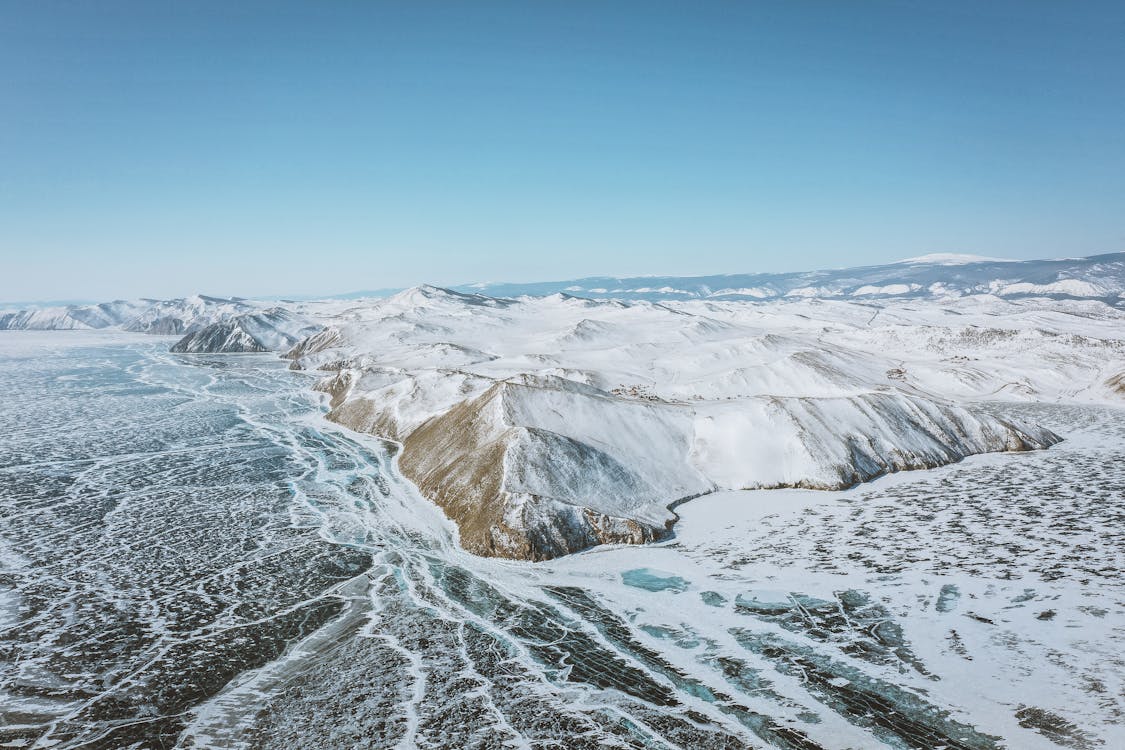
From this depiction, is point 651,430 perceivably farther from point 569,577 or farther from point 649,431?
point 569,577

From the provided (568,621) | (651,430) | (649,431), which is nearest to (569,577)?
(568,621)

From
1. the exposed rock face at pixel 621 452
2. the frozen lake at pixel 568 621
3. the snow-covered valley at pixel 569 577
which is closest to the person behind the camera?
the frozen lake at pixel 568 621

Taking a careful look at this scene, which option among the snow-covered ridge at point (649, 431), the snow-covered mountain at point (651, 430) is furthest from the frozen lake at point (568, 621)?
the snow-covered mountain at point (651, 430)

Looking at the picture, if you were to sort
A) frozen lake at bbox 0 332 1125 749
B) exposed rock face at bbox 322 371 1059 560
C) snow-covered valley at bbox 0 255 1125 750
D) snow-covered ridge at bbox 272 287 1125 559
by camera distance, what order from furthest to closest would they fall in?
snow-covered ridge at bbox 272 287 1125 559 → exposed rock face at bbox 322 371 1059 560 → snow-covered valley at bbox 0 255 1125 750 → frozen lake at bbox 0 332 1125 749

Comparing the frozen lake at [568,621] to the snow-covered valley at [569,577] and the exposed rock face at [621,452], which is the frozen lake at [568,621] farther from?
the exposed rock face at [621,452]

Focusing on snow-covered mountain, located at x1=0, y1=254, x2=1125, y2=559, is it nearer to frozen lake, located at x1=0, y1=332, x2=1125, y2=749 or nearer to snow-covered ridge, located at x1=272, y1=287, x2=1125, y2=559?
snow-covered ridge, located at x1=272, y1=287, x2=1125, y2=559

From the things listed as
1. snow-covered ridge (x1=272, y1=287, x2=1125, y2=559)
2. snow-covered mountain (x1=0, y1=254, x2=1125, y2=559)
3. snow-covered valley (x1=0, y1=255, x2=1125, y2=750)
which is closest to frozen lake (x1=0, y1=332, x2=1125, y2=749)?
snow-covered valley (x1=0, y1=255, x2=1125, y2=750)

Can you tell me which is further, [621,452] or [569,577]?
[621,452]

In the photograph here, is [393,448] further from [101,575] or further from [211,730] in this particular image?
[211,730]
